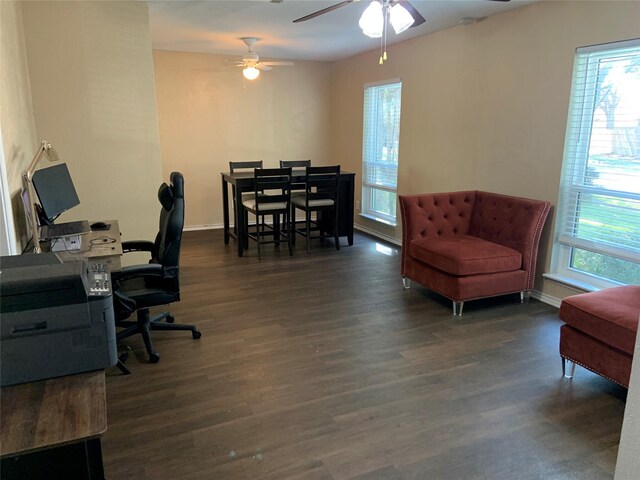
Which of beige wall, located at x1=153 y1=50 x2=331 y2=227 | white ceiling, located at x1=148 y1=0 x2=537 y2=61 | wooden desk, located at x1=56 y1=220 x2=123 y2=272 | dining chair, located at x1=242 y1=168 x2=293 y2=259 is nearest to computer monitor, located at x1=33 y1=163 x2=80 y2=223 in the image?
wooden desk, located at x1=56 y1=220 x2=123 y2=272

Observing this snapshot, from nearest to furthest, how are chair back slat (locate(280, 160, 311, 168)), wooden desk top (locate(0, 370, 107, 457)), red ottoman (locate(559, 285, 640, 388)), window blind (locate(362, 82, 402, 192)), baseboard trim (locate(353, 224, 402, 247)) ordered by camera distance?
wooden desk top (locate(0, 370, 107, 457)) < red ottoman (locate(559, 285, 640, 388)) < window blind (locate(362, 82, 402, 192)) < baseboard trim (locate(353, 224, 402, 247)) < chair back slat (locate(280, 160, 311, 168))

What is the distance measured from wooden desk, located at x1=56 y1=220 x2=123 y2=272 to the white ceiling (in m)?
2.17

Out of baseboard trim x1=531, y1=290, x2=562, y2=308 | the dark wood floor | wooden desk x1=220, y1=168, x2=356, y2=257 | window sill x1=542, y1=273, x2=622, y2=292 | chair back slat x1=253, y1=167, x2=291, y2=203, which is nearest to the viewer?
the dark wood floor

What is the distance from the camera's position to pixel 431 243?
4.05 metres

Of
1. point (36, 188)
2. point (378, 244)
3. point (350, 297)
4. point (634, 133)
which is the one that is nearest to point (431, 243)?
point (350, 297)

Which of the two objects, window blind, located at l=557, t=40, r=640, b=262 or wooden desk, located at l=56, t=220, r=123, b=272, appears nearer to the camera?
A: wooden desk, located at l=56, t=220, r=123, b=272

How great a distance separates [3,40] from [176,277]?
1.84 metres

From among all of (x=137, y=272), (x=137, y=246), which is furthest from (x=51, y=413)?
(x=137, y=246)

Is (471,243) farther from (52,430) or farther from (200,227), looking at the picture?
(200,227)

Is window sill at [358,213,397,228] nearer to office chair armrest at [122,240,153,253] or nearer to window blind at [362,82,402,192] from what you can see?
window blind at [362,82,402,192]

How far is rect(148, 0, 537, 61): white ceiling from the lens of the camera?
13.0 feet

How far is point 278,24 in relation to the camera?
4.71m

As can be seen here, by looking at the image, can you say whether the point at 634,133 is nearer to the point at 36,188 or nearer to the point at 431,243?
the point at 431,243

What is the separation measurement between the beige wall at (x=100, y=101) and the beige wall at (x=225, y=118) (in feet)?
7.58
